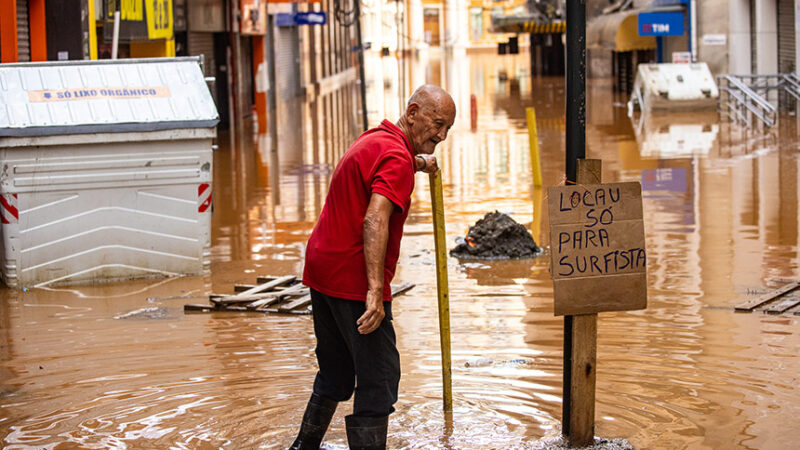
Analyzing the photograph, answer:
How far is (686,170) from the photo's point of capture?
17.6 metres

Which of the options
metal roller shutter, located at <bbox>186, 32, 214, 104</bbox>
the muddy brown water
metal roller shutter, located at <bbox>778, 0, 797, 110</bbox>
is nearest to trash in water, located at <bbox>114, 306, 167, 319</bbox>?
the muddy brown water

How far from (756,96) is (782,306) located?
63.4ft

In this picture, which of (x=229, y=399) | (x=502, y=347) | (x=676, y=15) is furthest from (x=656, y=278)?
(x=676, y=15)

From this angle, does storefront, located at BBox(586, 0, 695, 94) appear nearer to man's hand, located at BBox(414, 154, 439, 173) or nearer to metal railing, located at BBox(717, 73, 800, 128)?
metal railing, located at BBox(717, 73, 800, 128)

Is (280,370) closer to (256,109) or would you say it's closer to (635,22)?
(256,109)

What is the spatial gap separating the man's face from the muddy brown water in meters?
1.53

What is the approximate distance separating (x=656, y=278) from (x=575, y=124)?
4.91 metres

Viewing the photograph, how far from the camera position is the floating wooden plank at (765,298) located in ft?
27.6

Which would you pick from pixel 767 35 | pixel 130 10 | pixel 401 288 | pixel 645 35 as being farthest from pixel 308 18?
pixel 401 288

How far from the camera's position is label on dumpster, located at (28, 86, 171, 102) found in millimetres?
10078

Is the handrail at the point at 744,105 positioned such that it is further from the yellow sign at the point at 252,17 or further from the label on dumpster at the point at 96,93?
the label on dumpster at the point at 96,93

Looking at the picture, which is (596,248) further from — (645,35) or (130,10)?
(645,35)

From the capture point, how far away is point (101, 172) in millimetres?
10055

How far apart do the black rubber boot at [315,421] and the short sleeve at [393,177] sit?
1.06 metres
